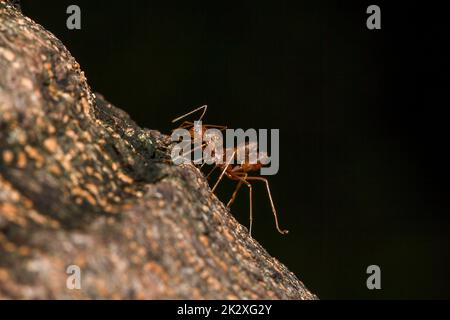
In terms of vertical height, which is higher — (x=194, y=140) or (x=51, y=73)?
(x=51, y=73)

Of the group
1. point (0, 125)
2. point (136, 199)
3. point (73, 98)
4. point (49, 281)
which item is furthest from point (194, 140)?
point (49, 281)

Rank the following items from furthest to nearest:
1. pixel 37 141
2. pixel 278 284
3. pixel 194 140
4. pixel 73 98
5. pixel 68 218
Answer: pixel 194 140, pixel 278 284, pixel 73 98, pixel 37 141, pixel 68 218

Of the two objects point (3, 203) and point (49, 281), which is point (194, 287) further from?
point (3, 203)

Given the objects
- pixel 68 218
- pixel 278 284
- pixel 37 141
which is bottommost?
pixel 278 284

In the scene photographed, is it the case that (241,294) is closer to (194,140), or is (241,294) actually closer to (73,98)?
(73,98)

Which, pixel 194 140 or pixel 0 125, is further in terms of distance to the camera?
pixel 194 140

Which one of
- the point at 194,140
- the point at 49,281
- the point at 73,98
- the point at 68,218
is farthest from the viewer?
the point at 194,140
